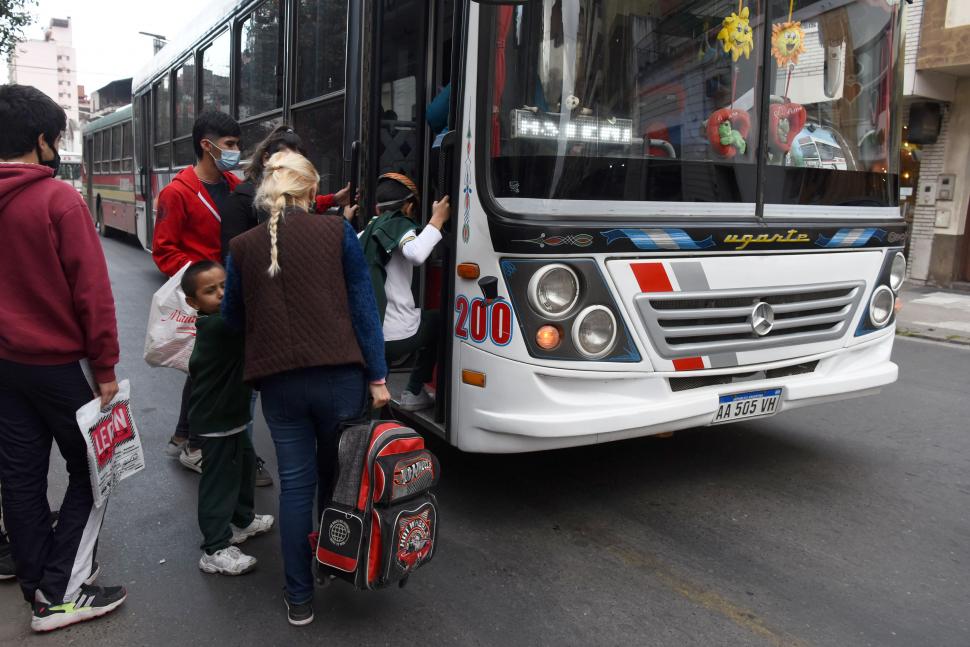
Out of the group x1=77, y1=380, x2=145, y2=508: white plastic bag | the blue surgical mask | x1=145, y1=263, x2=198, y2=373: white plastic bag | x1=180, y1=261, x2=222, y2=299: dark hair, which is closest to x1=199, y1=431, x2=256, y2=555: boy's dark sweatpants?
x1=77, y1=380, x2=145, y2=508: white plastic bag

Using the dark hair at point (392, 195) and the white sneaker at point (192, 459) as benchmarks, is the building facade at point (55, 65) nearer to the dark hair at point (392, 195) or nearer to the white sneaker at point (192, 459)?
the white sneaker at point (192, 459)

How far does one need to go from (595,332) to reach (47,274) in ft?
6.83

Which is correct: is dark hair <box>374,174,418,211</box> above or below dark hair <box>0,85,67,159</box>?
below

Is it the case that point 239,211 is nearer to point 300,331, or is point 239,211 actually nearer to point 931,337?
point 300,331

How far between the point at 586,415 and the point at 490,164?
3.74 ft

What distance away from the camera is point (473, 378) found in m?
3.49

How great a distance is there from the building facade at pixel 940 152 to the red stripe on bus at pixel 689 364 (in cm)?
956

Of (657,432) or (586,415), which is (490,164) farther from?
(657,432)

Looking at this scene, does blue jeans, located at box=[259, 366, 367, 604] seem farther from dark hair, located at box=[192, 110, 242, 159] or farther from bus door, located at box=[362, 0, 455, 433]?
dark hair, located at box=[192, 110, 242, 159]

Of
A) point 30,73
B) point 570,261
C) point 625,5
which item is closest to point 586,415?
point 570,261

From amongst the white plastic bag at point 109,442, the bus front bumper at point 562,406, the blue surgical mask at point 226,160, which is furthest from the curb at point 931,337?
the white plastic bag at point 109,442

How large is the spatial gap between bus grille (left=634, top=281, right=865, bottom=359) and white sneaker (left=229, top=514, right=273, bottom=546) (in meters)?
1.93

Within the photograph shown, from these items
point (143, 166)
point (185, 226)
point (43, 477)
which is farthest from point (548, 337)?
point (143, 166)

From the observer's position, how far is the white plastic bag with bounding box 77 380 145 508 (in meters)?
2.71
